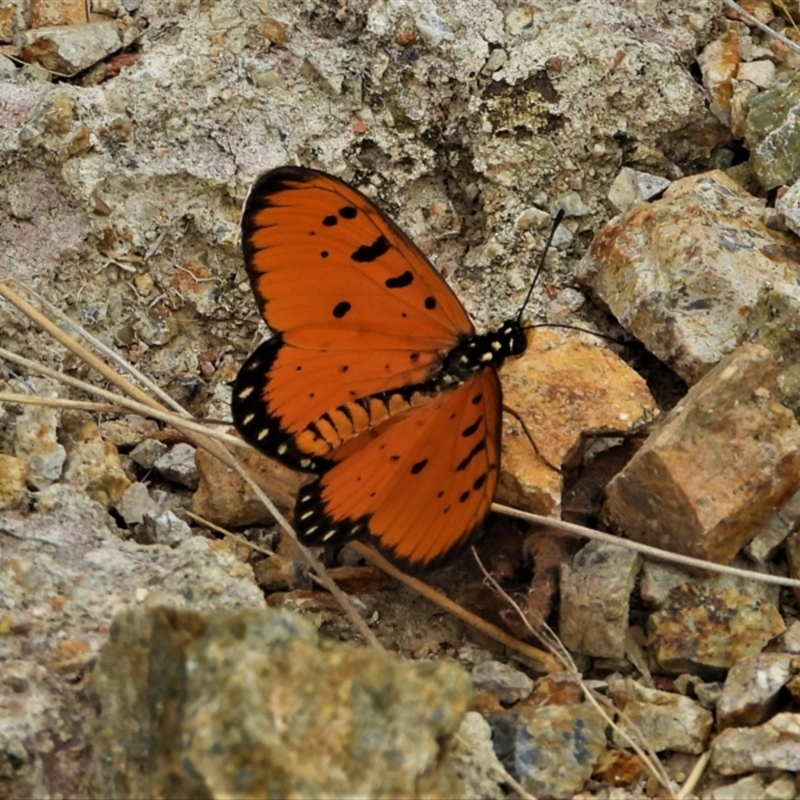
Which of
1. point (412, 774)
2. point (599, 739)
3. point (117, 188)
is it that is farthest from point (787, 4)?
point (412, 774)

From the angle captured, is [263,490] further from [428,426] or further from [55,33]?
[55,33]

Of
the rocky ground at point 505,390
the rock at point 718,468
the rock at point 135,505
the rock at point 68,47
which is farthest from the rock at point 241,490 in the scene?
the rock at point 68,47

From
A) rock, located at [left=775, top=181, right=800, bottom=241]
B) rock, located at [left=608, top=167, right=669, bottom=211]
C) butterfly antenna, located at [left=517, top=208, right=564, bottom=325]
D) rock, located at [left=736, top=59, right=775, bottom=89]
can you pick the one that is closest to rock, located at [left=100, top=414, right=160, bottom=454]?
butterfly antenna, located at [left=517, top=208, right=564, bottom=325]

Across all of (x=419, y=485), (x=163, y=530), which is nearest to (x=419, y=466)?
(x=419, y=485)

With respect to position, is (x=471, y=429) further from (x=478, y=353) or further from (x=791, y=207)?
(x=791, y=207)

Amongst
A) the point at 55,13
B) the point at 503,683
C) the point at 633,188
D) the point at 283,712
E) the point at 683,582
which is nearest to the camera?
the point at 283,712

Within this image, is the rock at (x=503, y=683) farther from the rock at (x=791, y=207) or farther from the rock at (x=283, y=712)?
the rock at (x=791, y=207)

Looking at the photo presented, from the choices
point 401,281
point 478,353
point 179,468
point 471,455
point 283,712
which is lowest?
point 179,468
